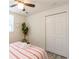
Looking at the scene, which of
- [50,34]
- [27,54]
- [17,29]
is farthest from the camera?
[17,29]

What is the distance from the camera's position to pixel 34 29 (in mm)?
4551

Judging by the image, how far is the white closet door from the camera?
315 cm

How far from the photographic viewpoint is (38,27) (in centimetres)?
426

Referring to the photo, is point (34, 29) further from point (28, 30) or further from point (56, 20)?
point (56, 20)

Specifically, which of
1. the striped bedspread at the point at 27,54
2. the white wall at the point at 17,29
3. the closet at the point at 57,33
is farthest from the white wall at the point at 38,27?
the striped bedspread at the point at 27,54

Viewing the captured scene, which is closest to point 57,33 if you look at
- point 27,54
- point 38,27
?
point 38,27

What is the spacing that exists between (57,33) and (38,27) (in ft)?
3.94

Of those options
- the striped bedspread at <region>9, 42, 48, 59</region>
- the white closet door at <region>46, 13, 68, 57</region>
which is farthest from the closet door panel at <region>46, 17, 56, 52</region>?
the striped bedspread at <region>9, 42, 48, 59</region>

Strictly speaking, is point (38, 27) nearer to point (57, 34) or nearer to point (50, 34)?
point (50, 34)

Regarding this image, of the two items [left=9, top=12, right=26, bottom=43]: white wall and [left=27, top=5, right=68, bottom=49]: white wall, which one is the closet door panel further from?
[left=9, top=12, right=26, bottom=43]: white wall

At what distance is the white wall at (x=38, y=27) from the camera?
12.9 ft

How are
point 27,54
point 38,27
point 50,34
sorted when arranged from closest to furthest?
1. point 27,54
2. point 50,34
3. point 38,27
